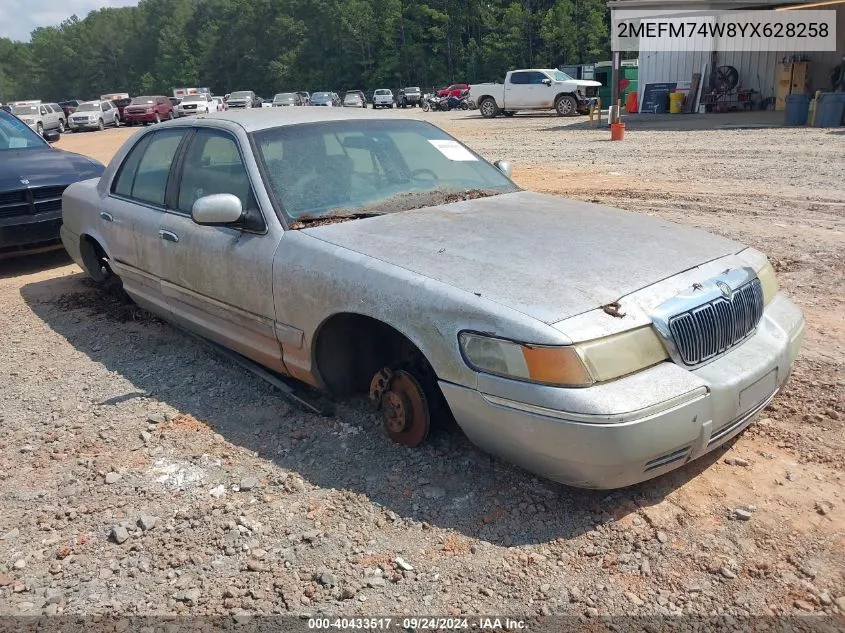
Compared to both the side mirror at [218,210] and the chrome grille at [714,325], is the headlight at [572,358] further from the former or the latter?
the side mirror at [218,210]

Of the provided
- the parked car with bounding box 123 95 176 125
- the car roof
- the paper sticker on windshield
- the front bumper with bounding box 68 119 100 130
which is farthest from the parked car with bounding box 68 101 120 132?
the paper sticker on windshield

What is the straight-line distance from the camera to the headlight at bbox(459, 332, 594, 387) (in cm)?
254

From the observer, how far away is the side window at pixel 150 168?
4.55m

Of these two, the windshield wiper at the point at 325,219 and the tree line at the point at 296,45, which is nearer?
the windshield wiper at the point at 325,219

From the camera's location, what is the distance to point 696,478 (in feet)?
10.00

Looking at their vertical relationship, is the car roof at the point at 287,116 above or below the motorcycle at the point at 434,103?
above

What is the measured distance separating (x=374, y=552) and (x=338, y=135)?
7.86 ft

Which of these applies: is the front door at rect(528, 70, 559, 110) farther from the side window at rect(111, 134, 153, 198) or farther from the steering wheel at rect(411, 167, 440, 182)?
the steering wheel at rect(411, 167, 440, 182)

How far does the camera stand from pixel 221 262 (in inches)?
152

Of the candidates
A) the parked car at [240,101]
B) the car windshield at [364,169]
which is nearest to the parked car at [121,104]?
the parked car at [240,101]

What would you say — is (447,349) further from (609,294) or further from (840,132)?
(840,132)

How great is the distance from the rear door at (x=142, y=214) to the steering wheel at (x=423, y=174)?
155 cm

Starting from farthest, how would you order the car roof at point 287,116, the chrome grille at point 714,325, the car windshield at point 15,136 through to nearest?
the car windshield at point 15,136 < the car roof at point 287,116 < the chrome grille at point 714,325

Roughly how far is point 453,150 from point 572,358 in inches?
90.0
